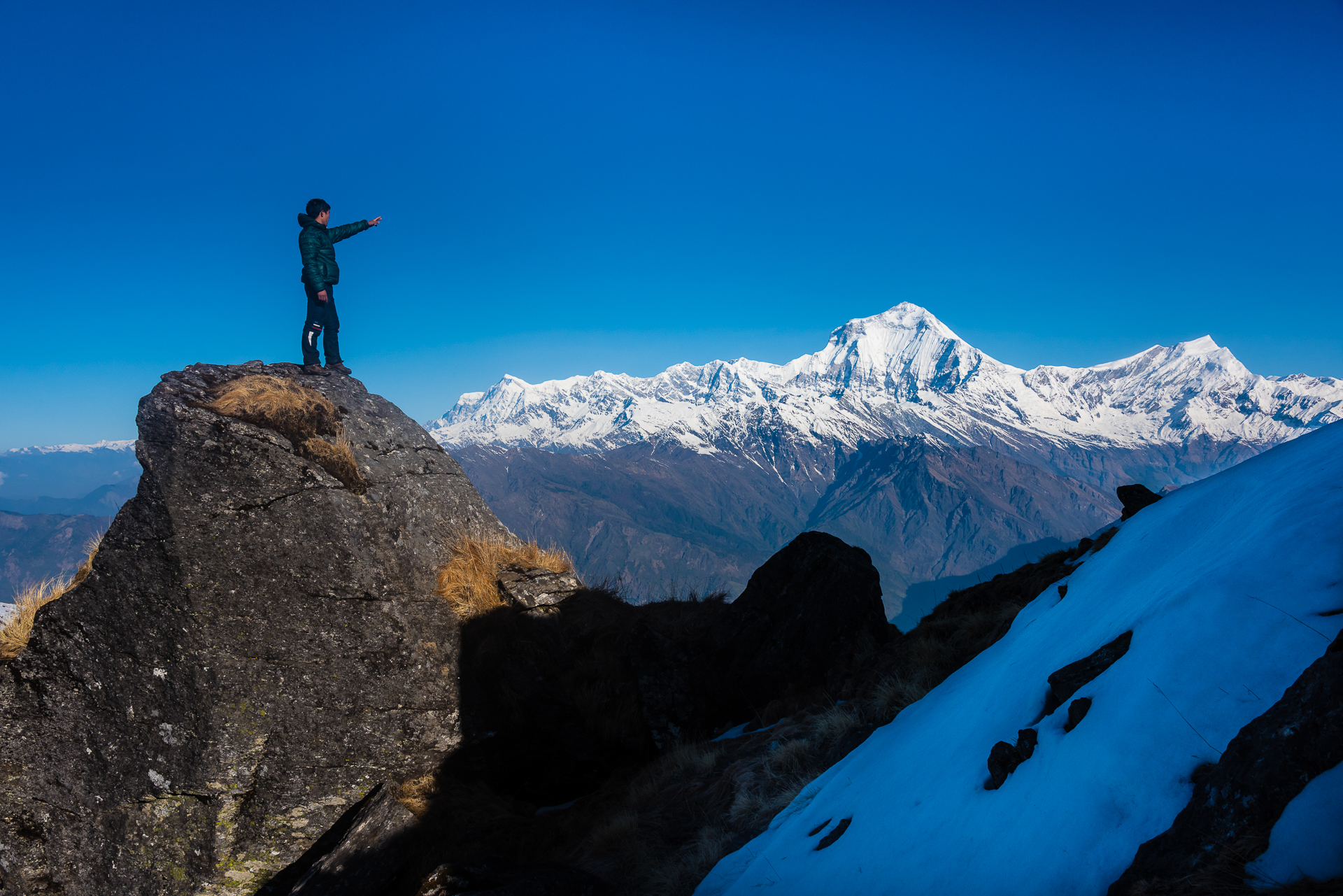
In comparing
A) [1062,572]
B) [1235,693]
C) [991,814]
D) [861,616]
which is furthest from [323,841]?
[1062,572]

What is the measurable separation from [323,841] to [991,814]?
8903mm

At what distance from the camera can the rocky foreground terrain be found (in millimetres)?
7668

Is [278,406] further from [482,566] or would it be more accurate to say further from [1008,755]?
[1008,755]

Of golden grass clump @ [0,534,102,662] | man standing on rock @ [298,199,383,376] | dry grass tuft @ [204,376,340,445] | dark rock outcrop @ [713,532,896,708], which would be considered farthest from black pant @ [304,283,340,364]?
dark rock outcrop @ [713,532,896,708]

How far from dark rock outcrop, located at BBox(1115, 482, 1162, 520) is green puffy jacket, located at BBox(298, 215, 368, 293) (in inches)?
610

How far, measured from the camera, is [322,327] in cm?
1354

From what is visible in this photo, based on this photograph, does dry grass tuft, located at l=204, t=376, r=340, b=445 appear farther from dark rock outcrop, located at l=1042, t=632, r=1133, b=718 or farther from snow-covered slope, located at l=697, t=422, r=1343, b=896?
dark rock outcrop, located at l=1042, t=632, r=1133, b=718

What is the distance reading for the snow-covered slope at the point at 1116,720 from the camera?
314 centimetres

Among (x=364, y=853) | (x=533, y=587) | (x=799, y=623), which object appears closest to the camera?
(x=364, y=853)

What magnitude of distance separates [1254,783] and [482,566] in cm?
1097

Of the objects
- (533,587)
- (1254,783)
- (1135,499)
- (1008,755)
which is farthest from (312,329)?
(1135,499)

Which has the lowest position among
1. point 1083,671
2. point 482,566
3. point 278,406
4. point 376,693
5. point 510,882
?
point 510,882

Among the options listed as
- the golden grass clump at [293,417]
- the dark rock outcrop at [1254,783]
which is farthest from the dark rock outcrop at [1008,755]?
the golden grass clump at [293,417]

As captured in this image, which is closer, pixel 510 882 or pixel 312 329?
pixel 510 882
